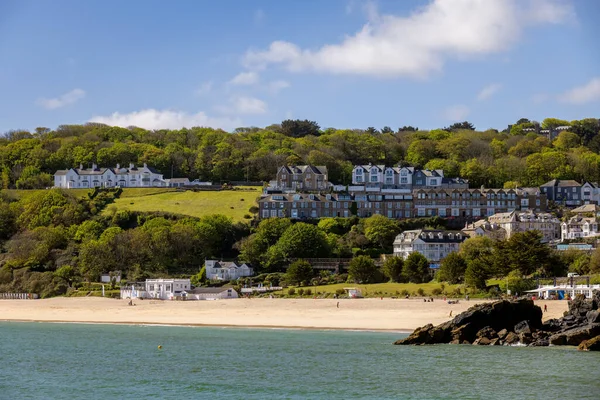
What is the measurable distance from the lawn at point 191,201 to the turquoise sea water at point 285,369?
170 feet

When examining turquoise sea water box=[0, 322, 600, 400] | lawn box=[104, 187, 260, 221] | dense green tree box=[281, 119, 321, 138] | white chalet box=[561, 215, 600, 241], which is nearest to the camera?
turquoise sea water box=[0, 322, 600, 400]

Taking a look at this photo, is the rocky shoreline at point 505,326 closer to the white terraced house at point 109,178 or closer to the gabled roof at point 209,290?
the gabled roof at point 209,290

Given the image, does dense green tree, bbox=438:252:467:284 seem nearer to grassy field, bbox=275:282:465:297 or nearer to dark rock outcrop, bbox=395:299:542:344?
grassy field, bbox=275:282:465:297

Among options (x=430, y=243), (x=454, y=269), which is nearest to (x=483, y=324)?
(x=454, y=269)

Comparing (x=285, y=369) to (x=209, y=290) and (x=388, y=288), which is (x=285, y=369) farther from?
(x=209, y=290)

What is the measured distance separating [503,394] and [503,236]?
2461 inches

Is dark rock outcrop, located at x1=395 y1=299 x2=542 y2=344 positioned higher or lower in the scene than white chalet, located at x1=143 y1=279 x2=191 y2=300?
lower

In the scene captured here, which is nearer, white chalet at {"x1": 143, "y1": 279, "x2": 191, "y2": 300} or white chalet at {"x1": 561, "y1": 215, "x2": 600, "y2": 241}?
white chalet at {"x1": 143, "y1": 279, "x2": 191, "y2": 300}

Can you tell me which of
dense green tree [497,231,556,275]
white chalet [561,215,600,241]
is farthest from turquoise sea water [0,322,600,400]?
white chalet [561,215,600,241]

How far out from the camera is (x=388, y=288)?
253 ft

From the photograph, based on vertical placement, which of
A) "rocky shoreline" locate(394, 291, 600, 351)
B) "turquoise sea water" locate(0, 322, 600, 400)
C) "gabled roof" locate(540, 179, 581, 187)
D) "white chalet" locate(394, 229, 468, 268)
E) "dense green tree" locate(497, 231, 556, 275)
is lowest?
"turquoise sea water" locate(0, 322, 600, 400)

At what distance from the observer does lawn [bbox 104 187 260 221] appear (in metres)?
107

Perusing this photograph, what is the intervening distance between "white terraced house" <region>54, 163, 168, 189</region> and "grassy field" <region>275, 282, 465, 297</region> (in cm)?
4793

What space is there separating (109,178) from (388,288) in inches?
2235
